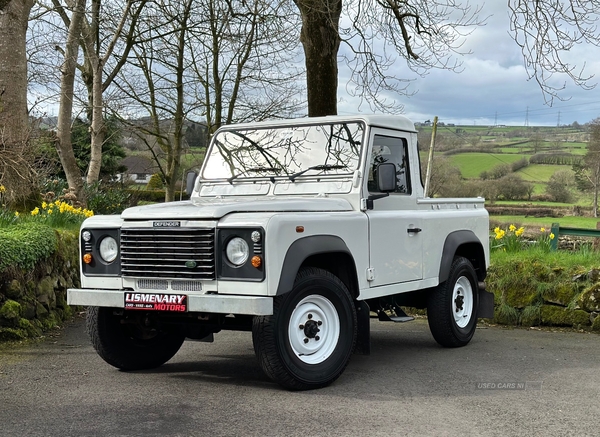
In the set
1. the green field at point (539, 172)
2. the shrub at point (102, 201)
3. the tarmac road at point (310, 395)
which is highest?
the green field at point (539, 172)

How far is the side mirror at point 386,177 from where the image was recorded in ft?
22.6

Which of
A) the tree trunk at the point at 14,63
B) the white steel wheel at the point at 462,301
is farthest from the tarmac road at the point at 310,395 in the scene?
the tree trunk at the point at 14,63

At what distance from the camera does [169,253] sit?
6109 mm

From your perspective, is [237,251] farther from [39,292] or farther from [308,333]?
[39,292]

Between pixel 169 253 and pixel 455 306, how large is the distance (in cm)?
363

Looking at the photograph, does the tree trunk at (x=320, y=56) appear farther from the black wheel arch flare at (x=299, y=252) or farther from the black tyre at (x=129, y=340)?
the black wheel arch flare at (x=299, y=252)

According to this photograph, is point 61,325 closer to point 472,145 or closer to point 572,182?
point 572,182

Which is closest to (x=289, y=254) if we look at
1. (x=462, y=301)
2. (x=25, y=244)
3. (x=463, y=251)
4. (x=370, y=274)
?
(x=370, y=274)

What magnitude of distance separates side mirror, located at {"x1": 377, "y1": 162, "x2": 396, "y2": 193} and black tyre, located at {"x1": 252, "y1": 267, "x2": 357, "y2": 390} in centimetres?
102

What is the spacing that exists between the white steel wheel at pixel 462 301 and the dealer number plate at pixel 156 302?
3547 mm

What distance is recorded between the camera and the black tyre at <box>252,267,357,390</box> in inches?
230

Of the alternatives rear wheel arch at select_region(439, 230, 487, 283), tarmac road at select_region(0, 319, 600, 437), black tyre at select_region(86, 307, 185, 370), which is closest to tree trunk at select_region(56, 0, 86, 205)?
tarmac road at select_region(0, 319, 600, 437)

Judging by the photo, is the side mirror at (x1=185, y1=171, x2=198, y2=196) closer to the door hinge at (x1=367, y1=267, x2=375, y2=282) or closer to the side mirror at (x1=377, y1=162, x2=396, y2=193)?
the side mirror at (x1=377, y1=162, x2=396, y2=193)

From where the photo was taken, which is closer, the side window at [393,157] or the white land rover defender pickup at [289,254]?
the white land rover defender pickup at [289,254]
